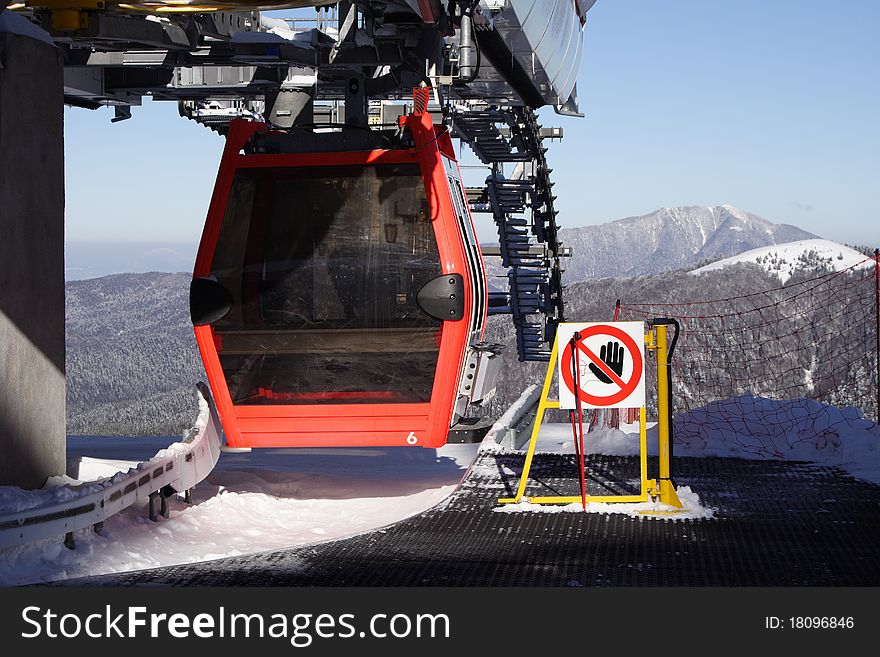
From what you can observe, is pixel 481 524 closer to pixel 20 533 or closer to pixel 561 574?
pixel 561 574

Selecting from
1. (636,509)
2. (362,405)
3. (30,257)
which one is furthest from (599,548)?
(30,257)

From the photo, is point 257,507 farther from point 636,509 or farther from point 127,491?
point 636,509

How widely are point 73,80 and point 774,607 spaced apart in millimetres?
10883

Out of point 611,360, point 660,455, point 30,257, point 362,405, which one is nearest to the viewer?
point 660,455

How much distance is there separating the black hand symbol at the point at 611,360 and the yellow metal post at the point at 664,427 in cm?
26

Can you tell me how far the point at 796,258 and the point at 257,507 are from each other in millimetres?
86280

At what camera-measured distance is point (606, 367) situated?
346 inches

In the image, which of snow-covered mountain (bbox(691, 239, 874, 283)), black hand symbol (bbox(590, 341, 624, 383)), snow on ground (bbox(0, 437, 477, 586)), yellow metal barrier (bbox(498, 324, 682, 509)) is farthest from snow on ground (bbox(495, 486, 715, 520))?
snow-covered mountain (bbox(691, 239, 874, 283))

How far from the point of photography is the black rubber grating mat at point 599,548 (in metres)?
6.45

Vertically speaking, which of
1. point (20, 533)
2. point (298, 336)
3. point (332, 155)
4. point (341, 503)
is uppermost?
point (332, 155)

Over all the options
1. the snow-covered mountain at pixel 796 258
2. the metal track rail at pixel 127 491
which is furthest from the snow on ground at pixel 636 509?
the snow-covered mountain at pixel 796 258

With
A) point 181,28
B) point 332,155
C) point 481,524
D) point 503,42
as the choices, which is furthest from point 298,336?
point 503,42

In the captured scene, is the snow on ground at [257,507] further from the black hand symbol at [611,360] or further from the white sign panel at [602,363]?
the black hand symbol at [611,360]

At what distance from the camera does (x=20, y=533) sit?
748cm
